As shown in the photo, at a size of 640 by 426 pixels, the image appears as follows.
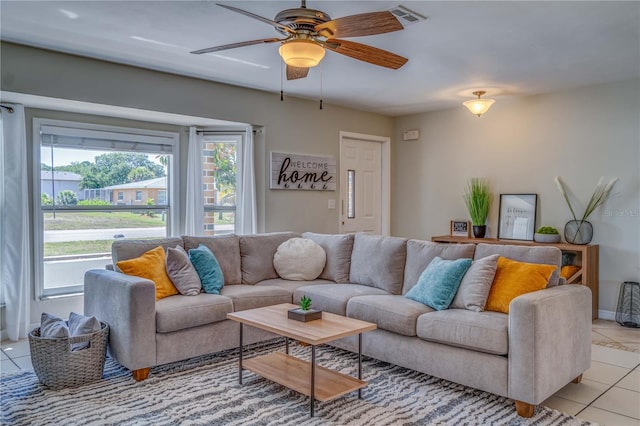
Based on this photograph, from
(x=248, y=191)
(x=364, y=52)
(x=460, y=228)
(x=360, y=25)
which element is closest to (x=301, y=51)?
(x=360, y=25)

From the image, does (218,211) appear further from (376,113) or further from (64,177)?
(376,113)

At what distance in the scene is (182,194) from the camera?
5008mm

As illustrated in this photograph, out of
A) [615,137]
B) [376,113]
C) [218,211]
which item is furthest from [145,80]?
[615,137]

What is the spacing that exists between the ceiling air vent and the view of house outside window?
267 centimetres

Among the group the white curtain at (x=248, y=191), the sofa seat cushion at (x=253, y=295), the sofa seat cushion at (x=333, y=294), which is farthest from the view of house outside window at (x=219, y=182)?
the sofa seat cushion at (x=333, y=294)

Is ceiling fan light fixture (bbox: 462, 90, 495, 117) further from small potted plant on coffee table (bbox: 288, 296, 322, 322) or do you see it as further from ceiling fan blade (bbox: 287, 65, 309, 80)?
small potted plant on coffee table (bbox: 288, 296, 322, 322)

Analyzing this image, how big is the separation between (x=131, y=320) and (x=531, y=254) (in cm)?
267

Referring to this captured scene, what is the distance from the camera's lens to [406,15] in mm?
2906

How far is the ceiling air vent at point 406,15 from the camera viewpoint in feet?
9.21

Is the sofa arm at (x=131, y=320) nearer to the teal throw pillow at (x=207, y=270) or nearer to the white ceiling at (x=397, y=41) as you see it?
the teal throw pillow at (x=207, y=270)

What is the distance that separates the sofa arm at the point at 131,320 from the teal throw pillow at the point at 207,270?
0.61m

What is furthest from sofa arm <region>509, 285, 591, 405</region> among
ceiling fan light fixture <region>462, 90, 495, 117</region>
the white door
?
the white door

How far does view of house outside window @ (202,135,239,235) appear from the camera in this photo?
16.9ft

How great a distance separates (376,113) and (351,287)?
3138 millimetres
